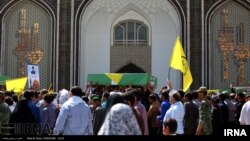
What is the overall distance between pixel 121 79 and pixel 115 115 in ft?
42.9

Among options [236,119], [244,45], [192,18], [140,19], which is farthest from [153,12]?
[236,119]

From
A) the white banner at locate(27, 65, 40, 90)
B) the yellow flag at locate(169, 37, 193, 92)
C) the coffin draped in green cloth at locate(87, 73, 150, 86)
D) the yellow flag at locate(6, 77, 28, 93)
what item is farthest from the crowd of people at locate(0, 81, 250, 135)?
the coffin draped in green cloth at locate(87, 73, 150, 86)

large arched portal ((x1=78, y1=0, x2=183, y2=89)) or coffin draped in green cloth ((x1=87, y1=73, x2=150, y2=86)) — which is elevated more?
large arched portal ((x1=78, y1=0, x2=183, y2=89))

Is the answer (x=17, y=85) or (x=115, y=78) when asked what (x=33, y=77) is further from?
(x=115, y=78)

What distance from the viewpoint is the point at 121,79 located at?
721 inches

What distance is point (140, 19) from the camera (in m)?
25.2

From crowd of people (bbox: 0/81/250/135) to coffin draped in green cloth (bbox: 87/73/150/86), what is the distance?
6.05 meters

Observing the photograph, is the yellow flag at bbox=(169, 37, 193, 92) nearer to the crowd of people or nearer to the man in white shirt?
the crowd of people

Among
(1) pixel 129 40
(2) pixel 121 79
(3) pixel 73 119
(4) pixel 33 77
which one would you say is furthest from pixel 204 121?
(1) pixel 129 40

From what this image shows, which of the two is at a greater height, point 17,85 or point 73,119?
point 17,85

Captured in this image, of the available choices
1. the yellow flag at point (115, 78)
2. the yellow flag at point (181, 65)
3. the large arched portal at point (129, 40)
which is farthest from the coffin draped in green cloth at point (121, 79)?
the large arched portal at point (129, 40)

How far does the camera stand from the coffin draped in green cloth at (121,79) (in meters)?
17.8

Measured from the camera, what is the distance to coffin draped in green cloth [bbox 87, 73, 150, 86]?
1784cm

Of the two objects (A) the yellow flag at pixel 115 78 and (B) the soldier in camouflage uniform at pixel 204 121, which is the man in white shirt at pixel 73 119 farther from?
(A) the yellow flag at pixel 115 78
